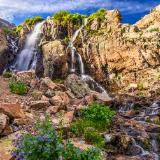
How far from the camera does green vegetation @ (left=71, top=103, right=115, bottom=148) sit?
14.0 m

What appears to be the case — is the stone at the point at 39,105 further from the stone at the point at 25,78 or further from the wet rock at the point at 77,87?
the wet rock at the point at 77,87

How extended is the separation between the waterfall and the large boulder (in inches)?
72.1

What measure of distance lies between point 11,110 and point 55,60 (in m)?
23.1

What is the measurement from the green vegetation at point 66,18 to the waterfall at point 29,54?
2600 mm

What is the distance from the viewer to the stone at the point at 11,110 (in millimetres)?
13617

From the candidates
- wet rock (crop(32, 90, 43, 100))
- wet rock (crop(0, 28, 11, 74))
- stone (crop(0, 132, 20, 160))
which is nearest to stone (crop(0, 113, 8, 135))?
stone (crop(0, 132, 20, 160))

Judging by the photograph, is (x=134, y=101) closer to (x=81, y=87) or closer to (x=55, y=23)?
(x=81, y=87)

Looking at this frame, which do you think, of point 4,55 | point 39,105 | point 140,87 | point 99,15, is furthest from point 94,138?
point 99,15

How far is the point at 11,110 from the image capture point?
1383 cm

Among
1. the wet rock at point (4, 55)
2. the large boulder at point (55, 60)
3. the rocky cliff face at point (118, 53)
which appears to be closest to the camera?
the large boulder at point (55, 60)

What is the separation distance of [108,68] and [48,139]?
105 ft

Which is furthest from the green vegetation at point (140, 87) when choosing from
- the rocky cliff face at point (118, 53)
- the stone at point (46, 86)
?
the stone at point (46, 86)

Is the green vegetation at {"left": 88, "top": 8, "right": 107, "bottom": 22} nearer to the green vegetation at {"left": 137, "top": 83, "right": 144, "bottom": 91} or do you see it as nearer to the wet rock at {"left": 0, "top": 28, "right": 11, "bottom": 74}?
the green vegetation at {"left": 137, "top": 83, "right": 144, "bottom": 91}

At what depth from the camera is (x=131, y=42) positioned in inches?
1553
